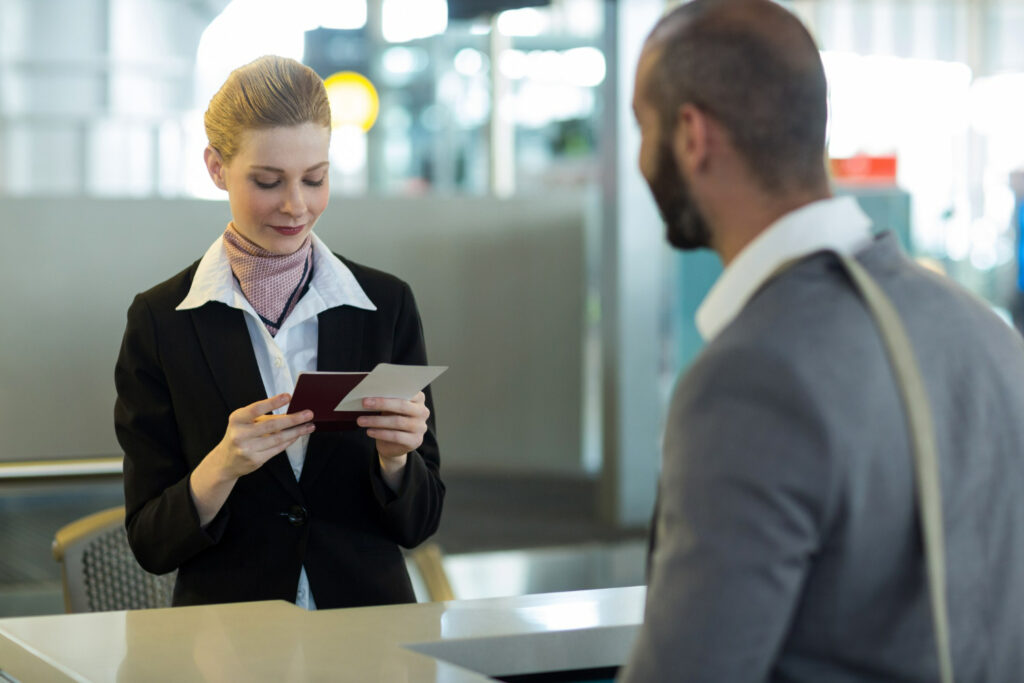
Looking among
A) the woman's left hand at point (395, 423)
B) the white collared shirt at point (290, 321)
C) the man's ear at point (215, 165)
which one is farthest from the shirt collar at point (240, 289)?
the woman's left hand at point (395, 423)

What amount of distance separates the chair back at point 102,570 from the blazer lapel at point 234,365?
451 mm

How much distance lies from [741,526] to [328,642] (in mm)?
647

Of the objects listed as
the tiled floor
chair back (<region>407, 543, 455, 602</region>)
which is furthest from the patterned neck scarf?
the tiled floor

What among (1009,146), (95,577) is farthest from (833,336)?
(1009,146)

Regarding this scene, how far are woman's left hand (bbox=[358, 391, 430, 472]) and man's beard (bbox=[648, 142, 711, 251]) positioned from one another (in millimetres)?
589

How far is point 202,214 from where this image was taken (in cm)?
283

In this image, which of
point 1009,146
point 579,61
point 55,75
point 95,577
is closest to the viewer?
point 95,577

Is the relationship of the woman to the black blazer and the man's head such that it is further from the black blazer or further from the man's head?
the man's head

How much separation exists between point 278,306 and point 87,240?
1528 millimetres

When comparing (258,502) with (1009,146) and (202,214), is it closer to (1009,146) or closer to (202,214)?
(202,214)

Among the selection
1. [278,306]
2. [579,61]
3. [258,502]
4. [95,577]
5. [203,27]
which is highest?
[579,61]

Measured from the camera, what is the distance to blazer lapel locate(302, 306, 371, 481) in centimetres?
184

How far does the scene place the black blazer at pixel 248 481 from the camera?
1.79 meters

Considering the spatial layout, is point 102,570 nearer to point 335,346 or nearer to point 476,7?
point 335,346
